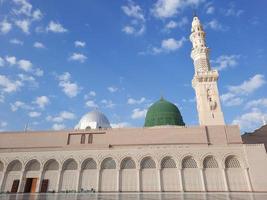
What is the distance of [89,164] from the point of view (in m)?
22.9

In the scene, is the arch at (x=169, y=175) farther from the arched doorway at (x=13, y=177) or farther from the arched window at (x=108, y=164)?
the arched doorway at (x=13, y=177)

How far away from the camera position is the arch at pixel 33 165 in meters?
22.9

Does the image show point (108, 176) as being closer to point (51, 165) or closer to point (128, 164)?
point (128, 164)

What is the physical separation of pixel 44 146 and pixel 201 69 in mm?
21833

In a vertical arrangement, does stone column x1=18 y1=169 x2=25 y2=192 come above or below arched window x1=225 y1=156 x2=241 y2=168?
below

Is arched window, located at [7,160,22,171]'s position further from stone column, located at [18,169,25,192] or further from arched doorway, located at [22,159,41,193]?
arched doorway, located at [22,159,41,193]

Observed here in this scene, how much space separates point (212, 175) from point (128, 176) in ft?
25.8

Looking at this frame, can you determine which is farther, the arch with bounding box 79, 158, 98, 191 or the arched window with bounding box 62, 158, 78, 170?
the arched window with bounding box 62, 158, 78, 170

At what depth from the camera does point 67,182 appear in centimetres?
Answer: 2222

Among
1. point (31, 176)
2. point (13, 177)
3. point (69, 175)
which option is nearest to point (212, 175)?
point (69, 175)

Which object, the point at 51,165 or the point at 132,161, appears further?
the point at 51,165

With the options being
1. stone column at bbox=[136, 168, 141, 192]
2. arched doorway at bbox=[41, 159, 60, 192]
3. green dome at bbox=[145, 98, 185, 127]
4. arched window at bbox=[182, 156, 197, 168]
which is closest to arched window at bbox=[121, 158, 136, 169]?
stone column at bbox=[136, 168, 141, 192]

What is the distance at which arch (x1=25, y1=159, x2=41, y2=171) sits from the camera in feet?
75.2

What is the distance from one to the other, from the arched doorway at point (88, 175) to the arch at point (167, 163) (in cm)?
658
